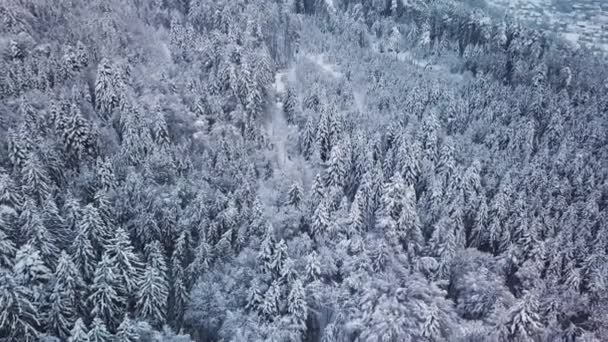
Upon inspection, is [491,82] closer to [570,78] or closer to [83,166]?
[570,78]

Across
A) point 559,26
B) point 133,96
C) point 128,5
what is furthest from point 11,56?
point 559,26

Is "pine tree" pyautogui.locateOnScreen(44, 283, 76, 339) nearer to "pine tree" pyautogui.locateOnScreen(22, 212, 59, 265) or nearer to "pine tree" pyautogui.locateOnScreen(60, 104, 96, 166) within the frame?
"pine tree" pyautogui.locateOnScreen(22, 212, 59, 265)

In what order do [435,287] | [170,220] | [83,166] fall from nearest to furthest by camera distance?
[435,287]
[170,220]
[83,166]

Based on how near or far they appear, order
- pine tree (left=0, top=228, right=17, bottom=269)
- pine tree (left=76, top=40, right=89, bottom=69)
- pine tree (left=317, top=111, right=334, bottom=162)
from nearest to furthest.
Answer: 1. pine tree (left=0, top=228, right=17, bottom=269)
2. pine tree (left=317, top=111, right=334, bottom=162)
3. pine tree (left=76, top=40, right=89, bottom=69)

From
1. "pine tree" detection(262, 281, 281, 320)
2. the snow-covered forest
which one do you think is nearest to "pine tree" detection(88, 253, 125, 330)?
the snow-covered forest

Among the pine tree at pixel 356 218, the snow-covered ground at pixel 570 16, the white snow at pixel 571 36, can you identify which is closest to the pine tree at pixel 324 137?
the pine tree at pixel 356 218

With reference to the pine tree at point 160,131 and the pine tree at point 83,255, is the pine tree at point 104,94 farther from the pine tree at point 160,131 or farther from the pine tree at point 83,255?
the pine tree at point 83,255

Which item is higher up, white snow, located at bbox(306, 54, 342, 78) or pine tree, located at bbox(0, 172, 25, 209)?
pine tree, located at bbox(0, 172, 25, 209)
